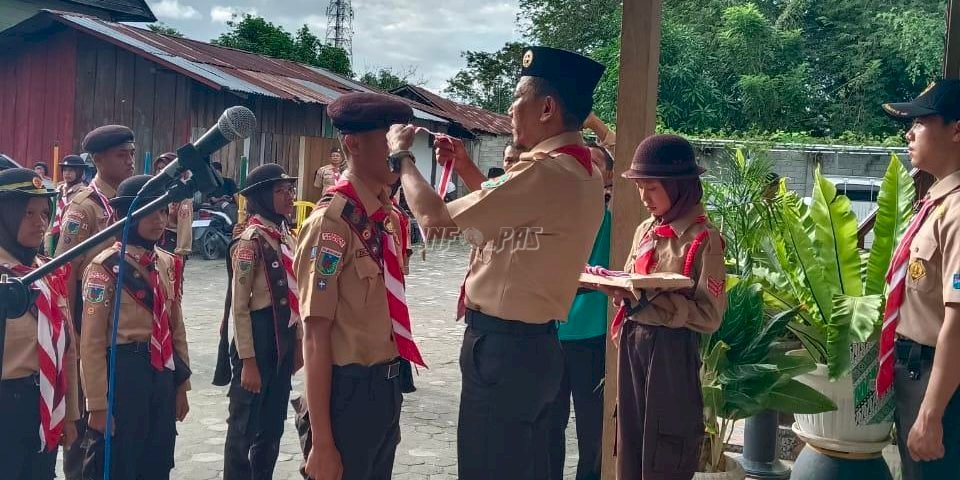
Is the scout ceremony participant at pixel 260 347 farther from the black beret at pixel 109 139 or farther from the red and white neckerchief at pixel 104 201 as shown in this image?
the black beret at pixel 109 139

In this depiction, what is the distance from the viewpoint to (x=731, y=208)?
5254 millimetres

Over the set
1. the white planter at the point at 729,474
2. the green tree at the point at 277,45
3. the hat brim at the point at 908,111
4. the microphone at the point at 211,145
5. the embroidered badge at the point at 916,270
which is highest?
the green tree at the point at 277,45

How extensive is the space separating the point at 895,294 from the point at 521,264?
1470 millimetres

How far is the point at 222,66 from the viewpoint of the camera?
53.9 ft

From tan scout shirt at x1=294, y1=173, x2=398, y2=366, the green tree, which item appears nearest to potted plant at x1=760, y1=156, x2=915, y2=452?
tan scout shirt at x1=294, y1=173, x2=398, y2=366

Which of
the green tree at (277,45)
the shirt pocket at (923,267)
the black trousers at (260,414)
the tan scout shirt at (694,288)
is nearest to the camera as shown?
the shirt pocket at (923,267)

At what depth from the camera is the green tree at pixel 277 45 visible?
33.6 metres

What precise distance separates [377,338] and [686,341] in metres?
1.33

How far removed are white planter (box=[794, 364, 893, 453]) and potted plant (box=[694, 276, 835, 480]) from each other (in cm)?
16

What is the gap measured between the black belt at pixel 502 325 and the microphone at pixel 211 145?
0.94 metres

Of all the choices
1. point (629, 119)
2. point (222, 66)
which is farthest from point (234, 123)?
point (222, 66)

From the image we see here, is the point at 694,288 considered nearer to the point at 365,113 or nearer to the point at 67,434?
the point at 365,113

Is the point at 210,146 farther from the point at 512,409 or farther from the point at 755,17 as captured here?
the point at 755,17

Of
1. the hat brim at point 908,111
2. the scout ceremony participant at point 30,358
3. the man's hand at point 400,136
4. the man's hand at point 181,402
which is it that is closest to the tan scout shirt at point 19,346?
the scout ceremony participant at point 30,358
